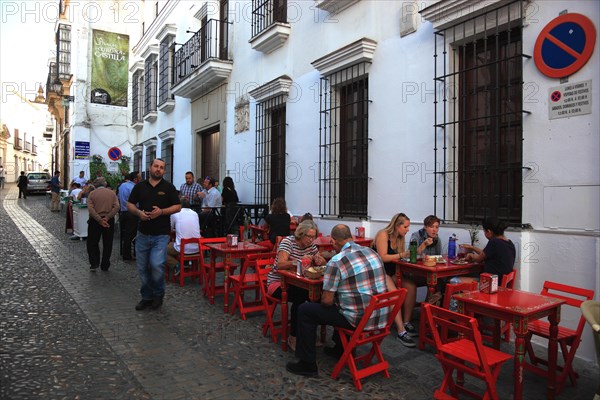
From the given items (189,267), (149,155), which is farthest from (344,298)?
(149,155)

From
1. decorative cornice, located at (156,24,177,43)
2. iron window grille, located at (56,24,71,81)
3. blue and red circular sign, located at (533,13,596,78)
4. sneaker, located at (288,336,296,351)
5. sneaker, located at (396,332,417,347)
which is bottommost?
sneaker, located at (396,332,417,347)

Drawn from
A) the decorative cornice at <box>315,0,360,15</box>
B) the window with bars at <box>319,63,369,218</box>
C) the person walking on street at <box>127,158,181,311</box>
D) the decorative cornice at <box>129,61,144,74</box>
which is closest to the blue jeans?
the person walking on street at <box>127,158,181,311</box>

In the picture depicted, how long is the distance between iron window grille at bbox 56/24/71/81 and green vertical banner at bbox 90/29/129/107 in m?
6.69

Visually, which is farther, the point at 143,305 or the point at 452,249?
the point at 143,305

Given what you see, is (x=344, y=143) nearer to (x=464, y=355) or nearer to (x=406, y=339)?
(x=406, y=339)

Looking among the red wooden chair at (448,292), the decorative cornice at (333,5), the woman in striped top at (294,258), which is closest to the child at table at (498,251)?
the red wooden chair at (448,292)

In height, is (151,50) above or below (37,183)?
above

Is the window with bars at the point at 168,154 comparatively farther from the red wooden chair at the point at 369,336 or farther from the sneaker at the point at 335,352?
the red wooden chair at the point at 369,336

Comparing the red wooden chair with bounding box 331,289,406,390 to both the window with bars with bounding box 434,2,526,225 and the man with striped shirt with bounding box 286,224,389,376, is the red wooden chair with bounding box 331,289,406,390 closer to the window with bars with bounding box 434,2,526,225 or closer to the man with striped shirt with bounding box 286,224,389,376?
→ the man with striped shirt with bounding box 286,224,389,376

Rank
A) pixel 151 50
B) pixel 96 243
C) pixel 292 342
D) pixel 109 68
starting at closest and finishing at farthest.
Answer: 1. pixel 292 342
2. pixel 96 243
3. pixel 151 50
4. pixel 109 68

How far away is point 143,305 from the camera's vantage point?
5594mm

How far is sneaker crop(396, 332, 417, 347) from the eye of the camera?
15.1 ft

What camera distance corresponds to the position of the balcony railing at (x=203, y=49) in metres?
12.3

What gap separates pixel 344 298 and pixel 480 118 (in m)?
3.03
